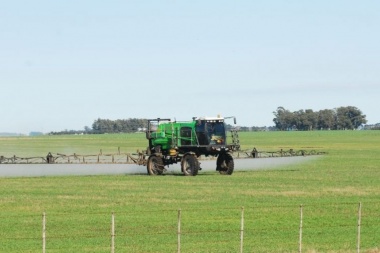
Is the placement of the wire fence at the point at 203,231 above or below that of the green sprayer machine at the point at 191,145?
below

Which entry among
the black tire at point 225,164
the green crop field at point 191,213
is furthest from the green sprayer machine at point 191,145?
the green crop field at point 191,213

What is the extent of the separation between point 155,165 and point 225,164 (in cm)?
429

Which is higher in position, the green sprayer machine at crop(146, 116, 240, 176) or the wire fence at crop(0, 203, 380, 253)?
the green sprayer machine at crop(146, 116, 240, 176)

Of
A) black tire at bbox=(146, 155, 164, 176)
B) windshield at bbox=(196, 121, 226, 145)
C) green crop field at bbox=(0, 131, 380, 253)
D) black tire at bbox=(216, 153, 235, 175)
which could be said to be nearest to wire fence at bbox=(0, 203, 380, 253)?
green crop field at bbox=(0, 131, 380, 253)

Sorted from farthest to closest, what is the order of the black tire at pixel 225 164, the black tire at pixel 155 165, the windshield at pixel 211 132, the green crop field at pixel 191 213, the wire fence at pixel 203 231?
the black tire at pixel 155 165
the black tire at pixel 225 164
the windshield at pixel 211 132
the green crop field at pixel 191 213
the wire fence at pixel 203 231

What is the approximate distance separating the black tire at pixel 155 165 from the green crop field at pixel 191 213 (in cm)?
523

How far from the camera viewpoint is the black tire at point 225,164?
5903 centimetres

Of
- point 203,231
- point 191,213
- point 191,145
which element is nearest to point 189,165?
point 191,145

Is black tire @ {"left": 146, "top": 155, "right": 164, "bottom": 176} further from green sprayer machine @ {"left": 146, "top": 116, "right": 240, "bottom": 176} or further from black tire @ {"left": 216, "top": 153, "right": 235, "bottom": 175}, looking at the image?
black tire @ {"left": 216, "top": 153, "right": 235, "bottom": 175}

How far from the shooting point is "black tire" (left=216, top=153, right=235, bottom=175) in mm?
59031

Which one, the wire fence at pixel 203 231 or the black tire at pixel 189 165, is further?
the black tire at pixel 189 165

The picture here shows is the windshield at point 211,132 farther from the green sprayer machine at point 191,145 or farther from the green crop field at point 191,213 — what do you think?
the green crop field at point 191,213

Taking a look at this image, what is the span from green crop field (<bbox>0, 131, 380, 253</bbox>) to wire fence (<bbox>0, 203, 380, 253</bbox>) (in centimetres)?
3

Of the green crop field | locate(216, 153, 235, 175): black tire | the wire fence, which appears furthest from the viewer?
locate(216, 153, 235, 175): black tire
